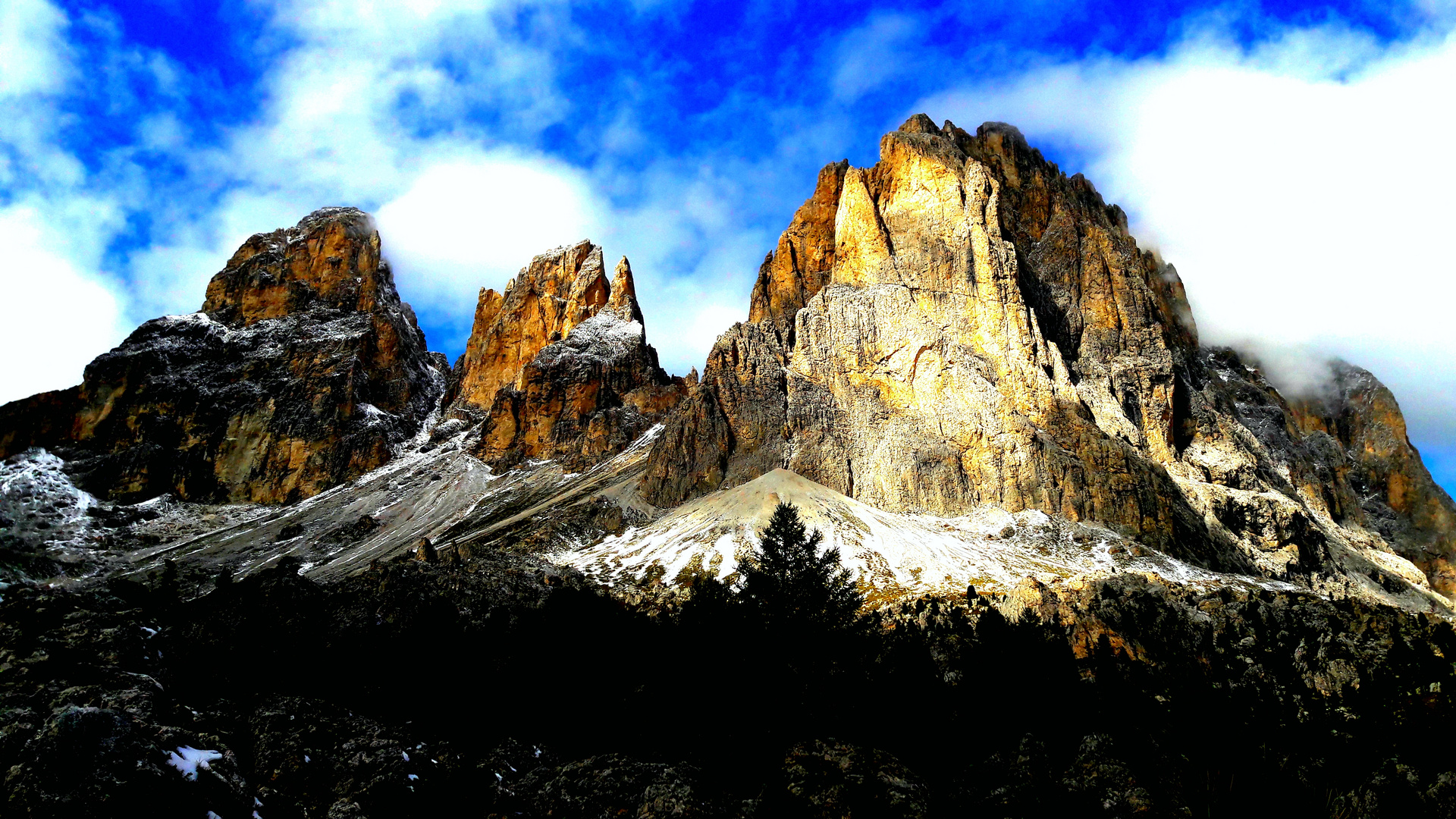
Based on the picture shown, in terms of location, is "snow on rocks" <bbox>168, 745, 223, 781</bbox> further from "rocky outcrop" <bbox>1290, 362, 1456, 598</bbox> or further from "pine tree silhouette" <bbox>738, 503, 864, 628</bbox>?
"rocky outcrop" <bbox>1290, 362, 1456, 598</bbox>

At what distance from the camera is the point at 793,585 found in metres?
43.0

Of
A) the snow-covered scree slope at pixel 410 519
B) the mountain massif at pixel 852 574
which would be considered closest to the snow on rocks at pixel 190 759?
the mountain massif at pixel 852 574

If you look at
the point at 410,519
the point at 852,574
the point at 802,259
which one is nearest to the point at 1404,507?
the point at 802,259

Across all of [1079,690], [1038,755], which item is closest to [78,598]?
[1038,755]

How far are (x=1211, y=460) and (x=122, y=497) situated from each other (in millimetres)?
218729

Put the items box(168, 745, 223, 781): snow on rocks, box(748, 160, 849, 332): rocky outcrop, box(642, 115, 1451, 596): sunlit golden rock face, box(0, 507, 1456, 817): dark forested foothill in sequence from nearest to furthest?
box(168, 745, 223, 781): snow on rocks, box(0, 507, 1456, 817): dark forested foothill, box(642, 115, 1451, 596): sunlit golden rock face, box(748, 160, 849, 332): rocky outcrop

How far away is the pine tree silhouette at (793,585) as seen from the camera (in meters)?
40.3

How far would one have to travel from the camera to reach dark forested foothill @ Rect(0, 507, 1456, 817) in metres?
11.9

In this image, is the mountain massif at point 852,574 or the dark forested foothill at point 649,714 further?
the mountain massif at point 852,574

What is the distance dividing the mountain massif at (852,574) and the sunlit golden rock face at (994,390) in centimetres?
73

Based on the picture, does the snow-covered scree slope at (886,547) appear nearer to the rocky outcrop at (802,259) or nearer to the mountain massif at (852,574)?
the mountain massif at (852,574)

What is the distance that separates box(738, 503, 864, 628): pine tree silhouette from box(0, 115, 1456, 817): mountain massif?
2.49m

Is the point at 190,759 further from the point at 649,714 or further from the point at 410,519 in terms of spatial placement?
the point at 410,519

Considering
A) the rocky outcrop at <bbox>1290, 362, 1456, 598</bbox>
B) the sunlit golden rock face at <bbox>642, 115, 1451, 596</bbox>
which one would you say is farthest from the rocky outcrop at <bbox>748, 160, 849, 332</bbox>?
the rocky outcrop at <bbox>1290, 362, 1456, 598</bbox>
